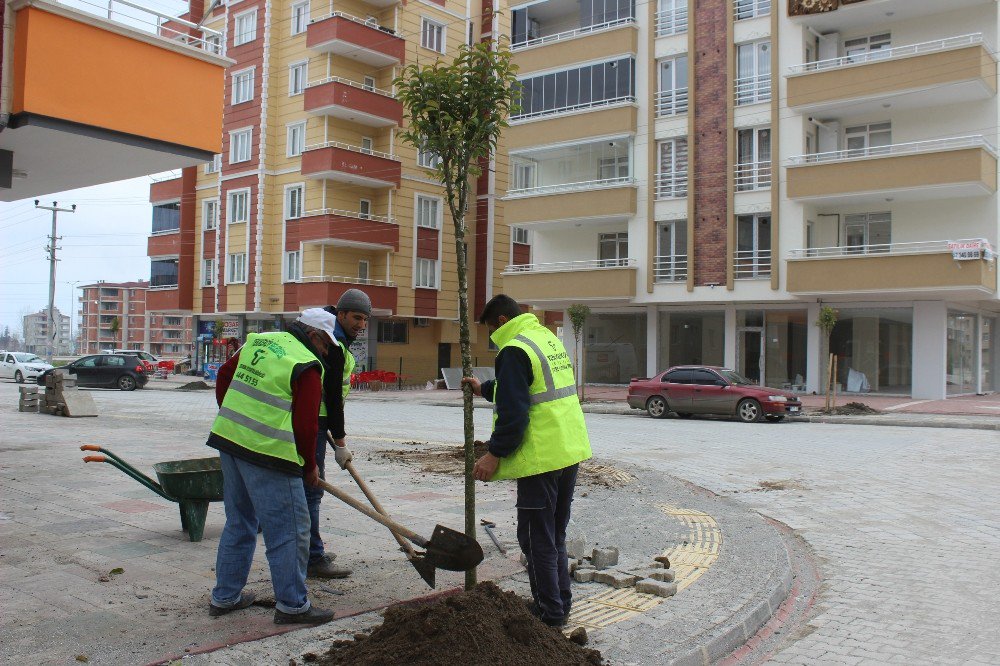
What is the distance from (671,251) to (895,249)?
7766mm

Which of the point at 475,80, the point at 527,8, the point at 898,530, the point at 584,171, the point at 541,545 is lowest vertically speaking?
the point at 898,530

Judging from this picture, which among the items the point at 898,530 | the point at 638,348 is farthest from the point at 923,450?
the point at 638,348

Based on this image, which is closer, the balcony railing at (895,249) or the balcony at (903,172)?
the balcony railing at (895,249)

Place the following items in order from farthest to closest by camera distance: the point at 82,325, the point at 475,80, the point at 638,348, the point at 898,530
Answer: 1. the point at 82,325
2. the point at 638,348
3. the point at 898,530
4. the point at 475,80

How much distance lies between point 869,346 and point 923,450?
15013mm

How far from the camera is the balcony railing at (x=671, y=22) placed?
31.3 m

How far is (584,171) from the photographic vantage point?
34562 millimetres

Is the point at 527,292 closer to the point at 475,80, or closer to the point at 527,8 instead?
the point at 527,8

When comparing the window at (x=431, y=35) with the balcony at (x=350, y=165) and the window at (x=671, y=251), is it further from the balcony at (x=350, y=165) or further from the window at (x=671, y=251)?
the window at (x=671, y=251)

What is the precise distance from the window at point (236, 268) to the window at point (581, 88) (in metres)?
15.8

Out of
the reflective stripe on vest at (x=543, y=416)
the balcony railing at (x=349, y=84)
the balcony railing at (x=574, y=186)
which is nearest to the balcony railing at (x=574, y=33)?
the balcony railing at (x=574, y=186)

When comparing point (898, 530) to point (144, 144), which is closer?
point (898, 530)

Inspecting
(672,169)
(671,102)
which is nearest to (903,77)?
(671,102)

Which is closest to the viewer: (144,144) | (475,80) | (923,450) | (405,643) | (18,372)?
(405,643)
